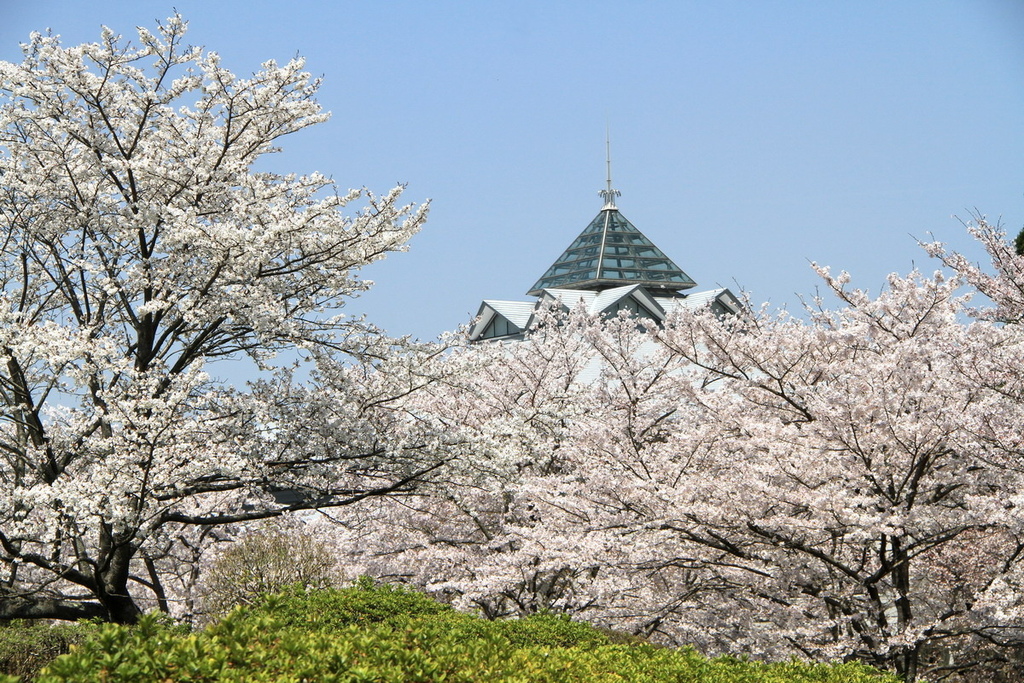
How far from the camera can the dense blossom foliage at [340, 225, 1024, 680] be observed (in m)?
11.1

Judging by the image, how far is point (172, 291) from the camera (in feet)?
41.2

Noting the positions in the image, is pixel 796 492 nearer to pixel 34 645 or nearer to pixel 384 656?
pixel 384 656

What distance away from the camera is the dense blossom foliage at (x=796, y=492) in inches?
436

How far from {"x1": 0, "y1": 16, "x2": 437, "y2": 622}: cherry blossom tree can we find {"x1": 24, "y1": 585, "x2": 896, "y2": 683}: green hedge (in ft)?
16.4

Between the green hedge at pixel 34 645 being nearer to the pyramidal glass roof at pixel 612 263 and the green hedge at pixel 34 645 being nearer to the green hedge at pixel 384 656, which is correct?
the green hedge at pixel 384 656

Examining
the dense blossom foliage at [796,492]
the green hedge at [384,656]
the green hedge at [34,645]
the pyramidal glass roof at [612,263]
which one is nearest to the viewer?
the green hedge at [384,656]

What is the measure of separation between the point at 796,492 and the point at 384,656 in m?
8.01

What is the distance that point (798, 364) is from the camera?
13.6 m

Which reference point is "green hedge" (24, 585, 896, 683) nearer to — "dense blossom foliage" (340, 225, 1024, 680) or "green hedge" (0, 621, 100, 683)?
"dense blossom foliage" (340, 225, 1024, 680)

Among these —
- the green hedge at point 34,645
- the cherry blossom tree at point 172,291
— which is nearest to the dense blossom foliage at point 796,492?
the cherry blossom tree at point 172,291

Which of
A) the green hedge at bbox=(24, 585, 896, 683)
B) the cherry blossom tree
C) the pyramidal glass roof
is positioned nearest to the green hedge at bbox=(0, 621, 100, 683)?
the cherry blossom tree

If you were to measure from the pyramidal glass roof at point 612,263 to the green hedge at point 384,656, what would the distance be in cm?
6066

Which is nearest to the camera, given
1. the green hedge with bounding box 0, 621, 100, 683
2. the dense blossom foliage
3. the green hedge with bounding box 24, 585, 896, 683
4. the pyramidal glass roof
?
the green hedge with bounding box 24, 585, 896, 683

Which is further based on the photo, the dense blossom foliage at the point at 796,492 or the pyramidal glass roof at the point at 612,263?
the pyramidal glass roof at the point at 612,263
